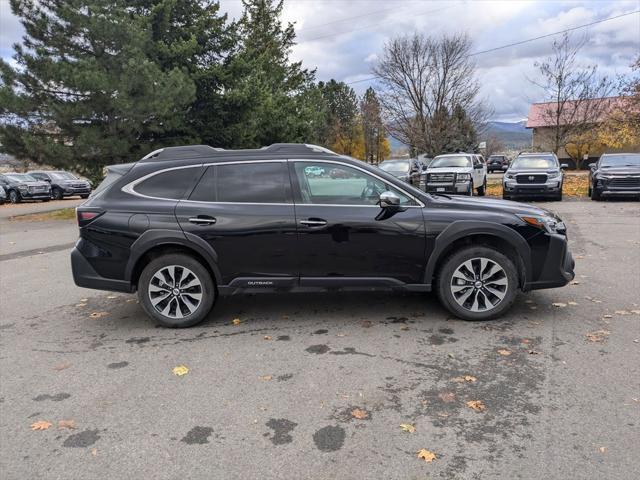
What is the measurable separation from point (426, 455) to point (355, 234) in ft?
8.15

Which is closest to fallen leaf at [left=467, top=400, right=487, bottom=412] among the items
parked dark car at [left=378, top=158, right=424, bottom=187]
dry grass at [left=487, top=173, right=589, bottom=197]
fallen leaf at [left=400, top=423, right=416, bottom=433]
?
fallen leaf at [left=400, top=423, right=416, bottom=433]

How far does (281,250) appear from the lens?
511cm

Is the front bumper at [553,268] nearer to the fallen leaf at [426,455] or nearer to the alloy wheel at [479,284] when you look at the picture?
the alloy wheel at [479,284]

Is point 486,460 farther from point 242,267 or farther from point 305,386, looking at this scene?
point 242,267

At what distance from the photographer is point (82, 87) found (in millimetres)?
15273

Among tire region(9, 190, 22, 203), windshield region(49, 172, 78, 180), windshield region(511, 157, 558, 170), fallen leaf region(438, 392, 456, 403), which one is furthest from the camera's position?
windshield region(49, 172, 78, 180)

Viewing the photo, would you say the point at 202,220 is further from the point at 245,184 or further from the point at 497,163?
the point at 497,163

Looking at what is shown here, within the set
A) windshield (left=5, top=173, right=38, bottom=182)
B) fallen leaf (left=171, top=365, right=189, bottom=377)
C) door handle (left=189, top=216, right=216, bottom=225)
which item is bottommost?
fallen leaf (left=171, top=365, right=189, bottom=377)

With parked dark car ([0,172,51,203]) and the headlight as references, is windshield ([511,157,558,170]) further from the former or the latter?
parked dark car ([0,172,51,203])

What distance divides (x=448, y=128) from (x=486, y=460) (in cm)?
3279

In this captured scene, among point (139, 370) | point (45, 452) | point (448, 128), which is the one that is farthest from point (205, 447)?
point (448, 128)

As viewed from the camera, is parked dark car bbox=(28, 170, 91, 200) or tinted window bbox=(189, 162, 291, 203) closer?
tinted window bbox=(189, 162, 291, 203)

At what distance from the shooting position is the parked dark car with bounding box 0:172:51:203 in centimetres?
2770

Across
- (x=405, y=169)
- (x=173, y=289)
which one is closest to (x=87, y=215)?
(x=173, y=289)
